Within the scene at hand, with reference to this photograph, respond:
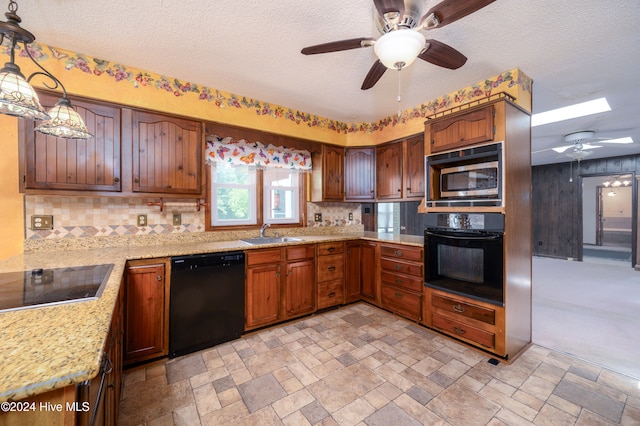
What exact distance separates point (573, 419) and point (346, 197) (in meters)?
2.86

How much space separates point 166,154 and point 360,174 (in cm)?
238

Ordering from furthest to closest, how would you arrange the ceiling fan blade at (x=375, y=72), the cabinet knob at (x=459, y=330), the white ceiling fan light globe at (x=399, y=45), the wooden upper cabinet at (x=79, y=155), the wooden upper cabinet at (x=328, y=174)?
the wooden upper cabinet at (x=328, y=174) < the cabinet knob at (x=459, y=330) < the wooden upper cabinet at (x=79, y=155) < the ceiling fan blade at (x=375, y=72) < the white ceiling fan light globe at (x=399, y=45)

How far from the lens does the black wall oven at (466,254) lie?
222cm

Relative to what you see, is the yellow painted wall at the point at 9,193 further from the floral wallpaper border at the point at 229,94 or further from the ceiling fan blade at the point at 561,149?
the ceiling fan blade at the point at 561,149

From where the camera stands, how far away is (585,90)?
9.02ft

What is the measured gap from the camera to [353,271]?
3.45 meters

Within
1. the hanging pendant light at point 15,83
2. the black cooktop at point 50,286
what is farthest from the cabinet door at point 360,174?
the hanging pendant light at point 15,83

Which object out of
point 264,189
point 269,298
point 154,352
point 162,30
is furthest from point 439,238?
point 162,30

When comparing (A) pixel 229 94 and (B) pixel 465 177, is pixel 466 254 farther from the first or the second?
(A) pixel 229 94

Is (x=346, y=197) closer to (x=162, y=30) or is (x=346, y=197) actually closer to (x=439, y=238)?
(x=439, y=238)

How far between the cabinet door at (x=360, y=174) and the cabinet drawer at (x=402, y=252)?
829mm

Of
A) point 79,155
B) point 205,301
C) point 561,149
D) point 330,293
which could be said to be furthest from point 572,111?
point 79,155

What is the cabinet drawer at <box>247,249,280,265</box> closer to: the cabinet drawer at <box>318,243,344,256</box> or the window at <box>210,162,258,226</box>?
the cabinet drawer at <box>318,243,344,256</box>

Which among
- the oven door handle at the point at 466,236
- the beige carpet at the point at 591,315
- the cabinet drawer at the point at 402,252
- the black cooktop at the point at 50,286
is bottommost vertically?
the beige carpet at the point at 591,315
